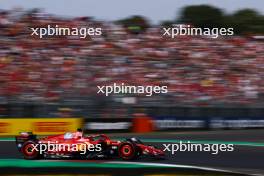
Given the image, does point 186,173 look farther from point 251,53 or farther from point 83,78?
point 251,53

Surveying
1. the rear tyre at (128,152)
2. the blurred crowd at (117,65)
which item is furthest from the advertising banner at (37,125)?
the rear tyre at (128,152)

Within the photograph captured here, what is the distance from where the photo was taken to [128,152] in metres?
8.16

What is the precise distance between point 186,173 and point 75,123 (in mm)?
7703

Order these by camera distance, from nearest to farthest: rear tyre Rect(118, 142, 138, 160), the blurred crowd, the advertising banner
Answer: rear tyre Rect(118, 142, 138, 160)
the advertising banner
the blurred crowd

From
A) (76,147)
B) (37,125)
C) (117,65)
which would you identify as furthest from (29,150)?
(117,65)

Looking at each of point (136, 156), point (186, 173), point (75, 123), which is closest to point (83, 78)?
point (75, 123)

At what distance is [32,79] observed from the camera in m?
14.7

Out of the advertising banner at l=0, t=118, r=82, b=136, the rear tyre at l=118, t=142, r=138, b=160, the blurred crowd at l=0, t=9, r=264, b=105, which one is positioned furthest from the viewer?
the blurred crowd at l=0, t=9, r=264, b=105

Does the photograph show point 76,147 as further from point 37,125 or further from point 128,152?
point 37,125

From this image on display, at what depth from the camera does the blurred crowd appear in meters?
14.7

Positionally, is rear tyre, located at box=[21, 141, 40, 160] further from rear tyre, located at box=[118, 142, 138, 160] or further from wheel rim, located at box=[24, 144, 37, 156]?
rear tyre, located at box=[118, 142, 138, 160]

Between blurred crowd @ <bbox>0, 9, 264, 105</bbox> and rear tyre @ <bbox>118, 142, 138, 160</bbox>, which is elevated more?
blurred crowd @ <bbox>0, 9, 264, 105</bbox>

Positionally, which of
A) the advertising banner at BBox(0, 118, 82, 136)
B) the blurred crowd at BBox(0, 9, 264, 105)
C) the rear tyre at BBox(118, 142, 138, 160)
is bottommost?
the advertising banner at BBox(0, 118, 82, 136)

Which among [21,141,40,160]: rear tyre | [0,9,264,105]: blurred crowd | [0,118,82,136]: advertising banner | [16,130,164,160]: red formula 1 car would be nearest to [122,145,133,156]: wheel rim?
[16,130,164,160]: red formula 1 car
